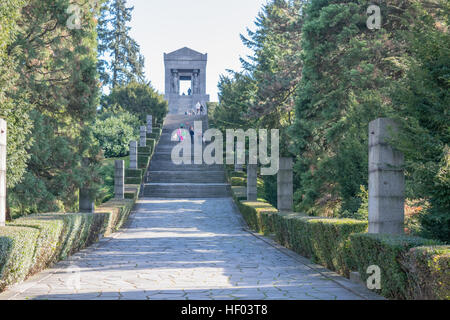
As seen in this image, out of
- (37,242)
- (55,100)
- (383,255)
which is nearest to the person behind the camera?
(383,255)

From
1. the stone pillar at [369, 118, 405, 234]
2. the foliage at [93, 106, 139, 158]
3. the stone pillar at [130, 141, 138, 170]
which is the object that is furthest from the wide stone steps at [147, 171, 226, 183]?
the stone pillar at [369, 118, 405, 234]

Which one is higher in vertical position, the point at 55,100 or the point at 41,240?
the point at 55,100

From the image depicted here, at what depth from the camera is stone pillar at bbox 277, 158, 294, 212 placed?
15.8 metres

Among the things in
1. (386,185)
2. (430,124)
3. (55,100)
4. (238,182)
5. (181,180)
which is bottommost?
(181,180)

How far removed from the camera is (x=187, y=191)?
29297 mm

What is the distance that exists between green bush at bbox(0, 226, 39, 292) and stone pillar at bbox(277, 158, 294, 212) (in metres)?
8.95

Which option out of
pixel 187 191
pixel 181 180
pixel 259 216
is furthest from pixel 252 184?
pixel 181 180

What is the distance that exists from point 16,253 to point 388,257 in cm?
491

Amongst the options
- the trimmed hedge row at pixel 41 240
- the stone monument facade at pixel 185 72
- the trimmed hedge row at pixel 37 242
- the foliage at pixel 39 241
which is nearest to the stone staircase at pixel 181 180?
the trimmed hedge row at pixel 41 240

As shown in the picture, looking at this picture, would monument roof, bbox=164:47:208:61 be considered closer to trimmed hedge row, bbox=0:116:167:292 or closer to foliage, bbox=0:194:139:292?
trimmed hedge row, bbox=0:116:167:292

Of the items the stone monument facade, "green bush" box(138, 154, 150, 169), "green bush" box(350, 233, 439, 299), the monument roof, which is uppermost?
the monument roof

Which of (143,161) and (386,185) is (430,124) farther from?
(143,161)

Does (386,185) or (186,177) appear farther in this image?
(186,177)

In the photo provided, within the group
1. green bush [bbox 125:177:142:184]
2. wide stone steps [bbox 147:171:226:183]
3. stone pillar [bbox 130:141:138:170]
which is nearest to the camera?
green bush [bbox 125:177:142:184]
